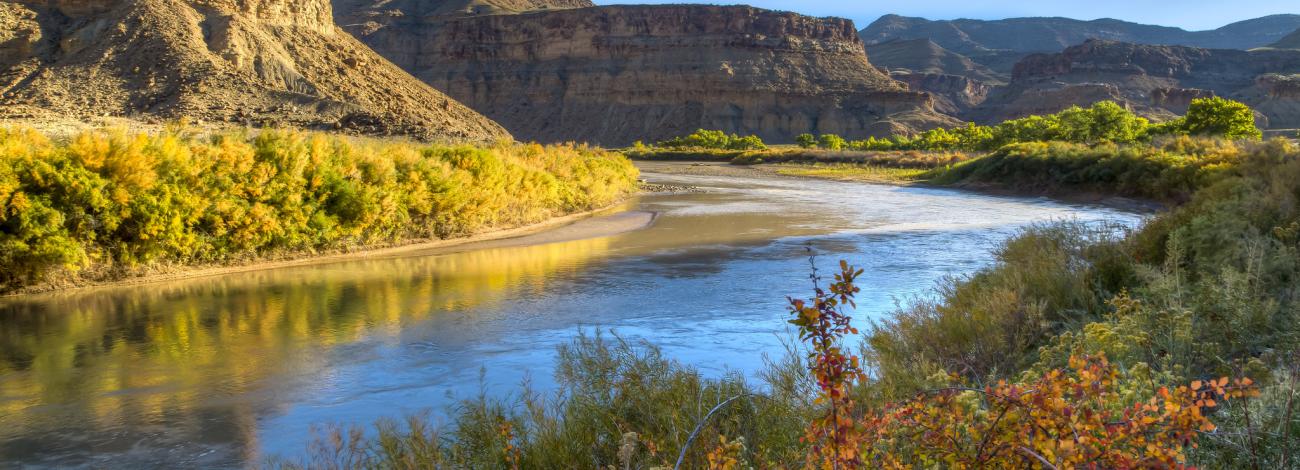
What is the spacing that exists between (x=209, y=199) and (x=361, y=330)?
17.9ft

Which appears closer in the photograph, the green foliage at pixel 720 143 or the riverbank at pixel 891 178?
the riverbank at pixel 891 178

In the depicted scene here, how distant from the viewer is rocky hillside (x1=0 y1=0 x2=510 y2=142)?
1150 inches

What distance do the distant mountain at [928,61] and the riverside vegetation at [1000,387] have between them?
562ft

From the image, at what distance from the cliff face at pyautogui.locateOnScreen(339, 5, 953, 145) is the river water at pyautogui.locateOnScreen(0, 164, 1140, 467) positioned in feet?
299

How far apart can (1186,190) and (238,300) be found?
2514cm

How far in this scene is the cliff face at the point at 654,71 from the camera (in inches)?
4304

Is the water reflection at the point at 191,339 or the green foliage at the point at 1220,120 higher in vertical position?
the green foliage at the point at 1220,120

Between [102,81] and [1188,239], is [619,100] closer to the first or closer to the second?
[102,81]

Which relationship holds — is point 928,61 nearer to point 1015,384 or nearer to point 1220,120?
point 1220,120

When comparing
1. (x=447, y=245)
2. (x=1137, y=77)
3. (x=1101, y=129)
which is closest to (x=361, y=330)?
(x=447, y=245)

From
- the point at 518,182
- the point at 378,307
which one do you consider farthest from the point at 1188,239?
the point at 518,182

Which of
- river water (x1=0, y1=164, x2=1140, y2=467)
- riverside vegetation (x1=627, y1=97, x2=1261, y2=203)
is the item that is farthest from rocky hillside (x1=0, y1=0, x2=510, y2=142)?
riverside vegetation (x1=627, y1=97, x2=1261, y2=203)

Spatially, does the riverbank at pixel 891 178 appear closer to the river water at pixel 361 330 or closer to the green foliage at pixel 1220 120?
the river water at pixel 361 330

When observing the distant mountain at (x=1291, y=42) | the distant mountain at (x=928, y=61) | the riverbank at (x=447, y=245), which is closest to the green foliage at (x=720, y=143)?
the riverbank at (x=447, y=245)
